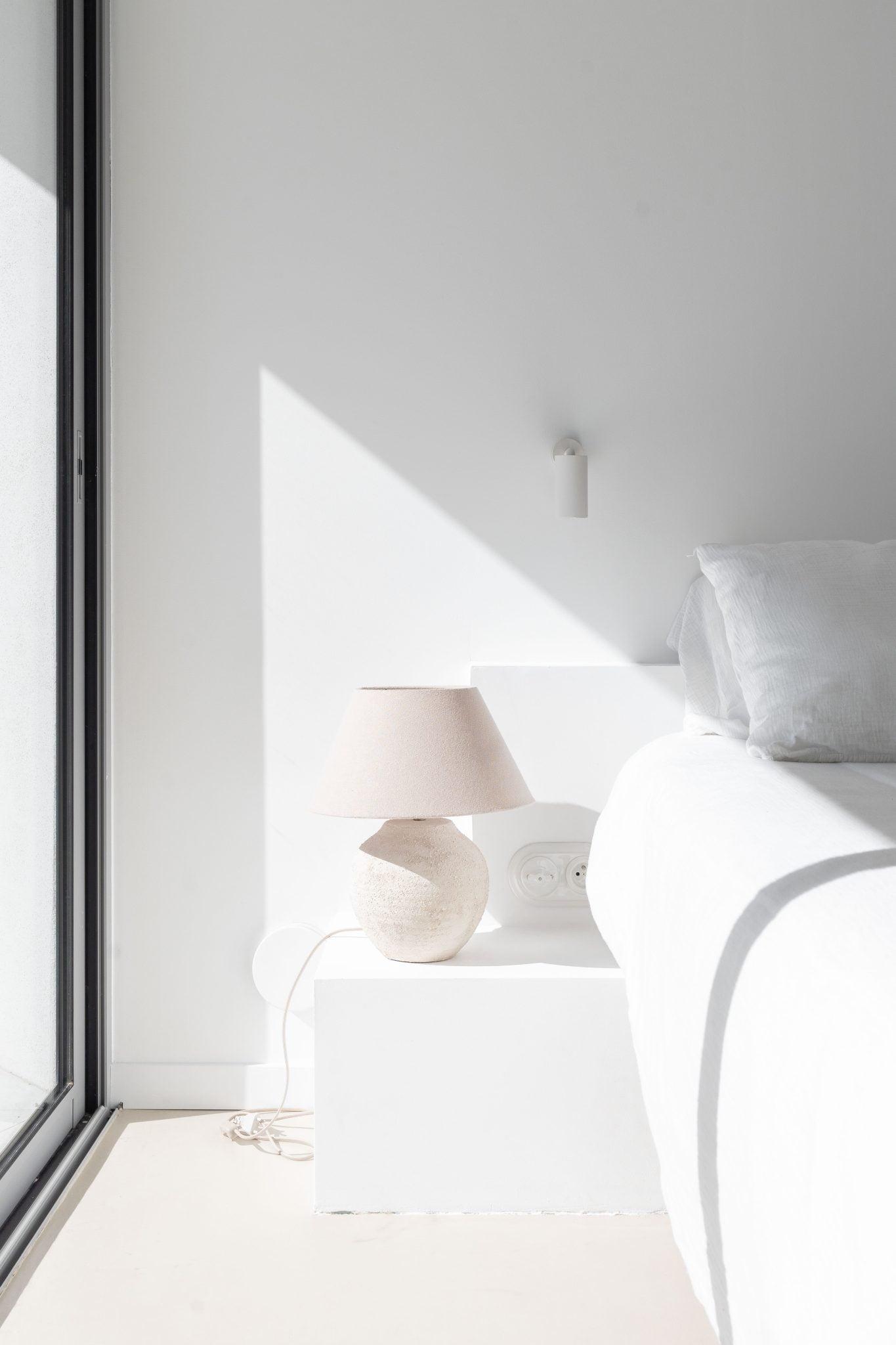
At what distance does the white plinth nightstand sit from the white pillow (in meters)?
0.53

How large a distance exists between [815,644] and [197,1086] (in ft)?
5.00

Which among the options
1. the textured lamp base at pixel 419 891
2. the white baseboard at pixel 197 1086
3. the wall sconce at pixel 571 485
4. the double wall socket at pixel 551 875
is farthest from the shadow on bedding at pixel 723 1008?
the white baseboard at pixel 197 1086

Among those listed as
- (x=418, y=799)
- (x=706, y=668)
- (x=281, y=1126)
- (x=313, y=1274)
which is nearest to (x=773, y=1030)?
(x=418, y=799)

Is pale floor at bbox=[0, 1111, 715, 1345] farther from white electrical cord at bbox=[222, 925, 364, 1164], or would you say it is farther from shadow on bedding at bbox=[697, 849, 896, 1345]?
shadow on bedding at bbox=[697, 849, 896, 1345]

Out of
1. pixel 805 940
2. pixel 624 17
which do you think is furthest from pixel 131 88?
pixel 805 940

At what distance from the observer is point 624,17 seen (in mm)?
2207

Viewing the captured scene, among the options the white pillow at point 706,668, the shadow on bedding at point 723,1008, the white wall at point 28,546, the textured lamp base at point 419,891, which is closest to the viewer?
the shadow on bedding at point 723,1008

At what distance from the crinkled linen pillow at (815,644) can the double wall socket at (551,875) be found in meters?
0.51

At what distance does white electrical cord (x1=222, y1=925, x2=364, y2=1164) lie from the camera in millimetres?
2055

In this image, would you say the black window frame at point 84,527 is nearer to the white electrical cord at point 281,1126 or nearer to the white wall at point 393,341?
the white wall at point 393,341

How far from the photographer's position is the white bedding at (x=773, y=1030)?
742 millimetres

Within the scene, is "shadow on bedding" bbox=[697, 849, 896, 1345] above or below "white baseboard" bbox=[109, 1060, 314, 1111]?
above

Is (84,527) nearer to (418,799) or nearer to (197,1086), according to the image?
(418,799)

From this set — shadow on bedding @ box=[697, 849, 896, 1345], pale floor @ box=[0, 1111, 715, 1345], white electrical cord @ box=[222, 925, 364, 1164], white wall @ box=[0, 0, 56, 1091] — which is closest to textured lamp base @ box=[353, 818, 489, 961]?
white electrical cord @ box=[222, 925, 364, 1164]
